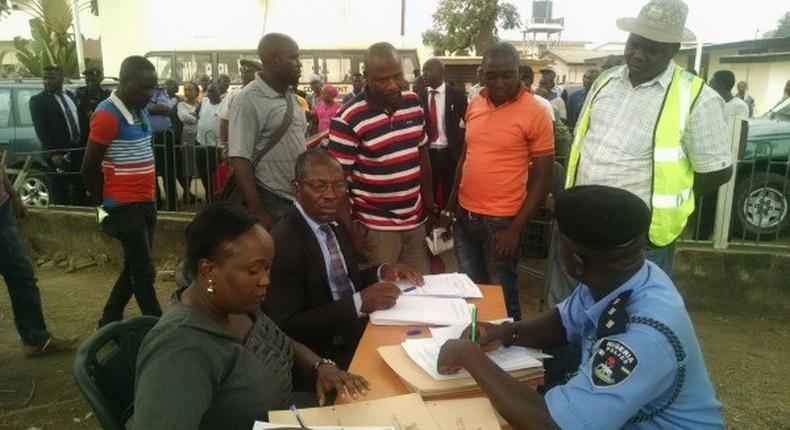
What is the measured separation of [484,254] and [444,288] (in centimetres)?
114

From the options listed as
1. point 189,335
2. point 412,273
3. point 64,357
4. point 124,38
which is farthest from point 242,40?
point 189,335

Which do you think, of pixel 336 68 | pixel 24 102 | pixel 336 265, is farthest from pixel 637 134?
pixel 336 68

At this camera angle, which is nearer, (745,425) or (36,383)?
(745,425)

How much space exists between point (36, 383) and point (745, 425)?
13.3ft

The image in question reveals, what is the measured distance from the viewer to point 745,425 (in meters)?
3.20

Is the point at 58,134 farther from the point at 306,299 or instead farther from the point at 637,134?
the point at 637,134

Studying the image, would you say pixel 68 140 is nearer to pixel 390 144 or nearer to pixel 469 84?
pixel 390 144

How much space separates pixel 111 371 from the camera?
176 centimetres

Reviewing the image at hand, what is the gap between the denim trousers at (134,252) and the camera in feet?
12.2

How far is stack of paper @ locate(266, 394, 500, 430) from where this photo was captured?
1.50m

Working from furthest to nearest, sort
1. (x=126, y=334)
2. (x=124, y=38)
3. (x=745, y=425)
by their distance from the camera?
(x=124, y=38) < (x=745, y=425) < (x=126, y=334)

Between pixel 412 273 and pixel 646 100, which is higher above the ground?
pixel 646 100

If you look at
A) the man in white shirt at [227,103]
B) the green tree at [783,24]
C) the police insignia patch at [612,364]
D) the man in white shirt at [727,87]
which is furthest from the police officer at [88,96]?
the green tree at [783,24]

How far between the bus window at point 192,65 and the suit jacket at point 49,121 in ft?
21.0
